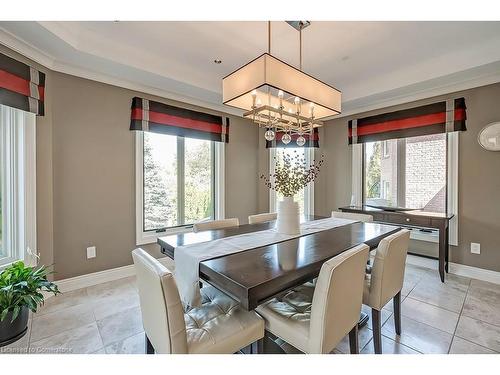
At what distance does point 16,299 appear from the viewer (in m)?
1.63

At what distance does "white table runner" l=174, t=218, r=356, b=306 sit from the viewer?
4.50 ft

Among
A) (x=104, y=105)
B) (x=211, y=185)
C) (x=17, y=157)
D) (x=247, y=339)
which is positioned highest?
(x=104, y=105)

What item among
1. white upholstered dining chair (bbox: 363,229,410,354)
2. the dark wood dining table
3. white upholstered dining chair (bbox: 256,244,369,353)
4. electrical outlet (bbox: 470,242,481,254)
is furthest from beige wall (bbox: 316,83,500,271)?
white upholstered dining chair (bbox: 256,244,369,353)

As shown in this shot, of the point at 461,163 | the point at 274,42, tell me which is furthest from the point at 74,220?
the point at 461,163

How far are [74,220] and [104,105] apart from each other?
133 cm

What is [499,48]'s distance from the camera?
236 cm

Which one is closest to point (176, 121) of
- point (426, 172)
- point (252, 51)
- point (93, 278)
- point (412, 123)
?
point (252, 51)

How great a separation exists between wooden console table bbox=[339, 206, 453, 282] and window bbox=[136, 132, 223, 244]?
7.55ft

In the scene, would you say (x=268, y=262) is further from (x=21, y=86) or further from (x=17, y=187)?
(x=21, y=86)

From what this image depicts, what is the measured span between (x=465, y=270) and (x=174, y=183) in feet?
12.8

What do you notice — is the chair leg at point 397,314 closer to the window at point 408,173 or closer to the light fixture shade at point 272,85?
the light fixture shade at point 272,85

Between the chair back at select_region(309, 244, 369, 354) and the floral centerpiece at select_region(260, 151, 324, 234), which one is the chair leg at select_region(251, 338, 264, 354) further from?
the floral centerpiece at select_region(260, 151, 324, 234)

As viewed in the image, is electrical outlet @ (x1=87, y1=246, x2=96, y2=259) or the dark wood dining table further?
electrical outlet @ (x1=87, y1=246, x2=96, y2=259)
